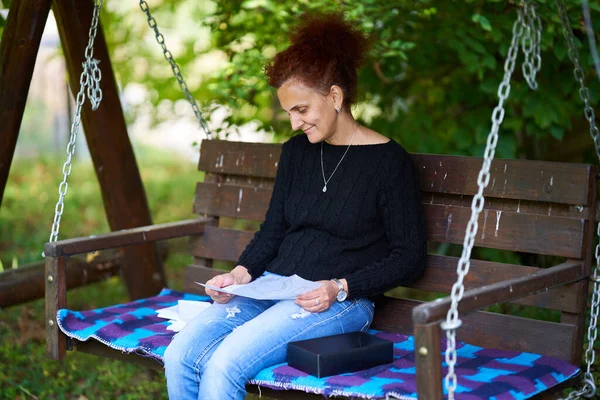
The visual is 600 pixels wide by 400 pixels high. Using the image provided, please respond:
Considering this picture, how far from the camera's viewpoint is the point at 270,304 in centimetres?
337

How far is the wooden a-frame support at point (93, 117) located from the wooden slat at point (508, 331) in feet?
6.34

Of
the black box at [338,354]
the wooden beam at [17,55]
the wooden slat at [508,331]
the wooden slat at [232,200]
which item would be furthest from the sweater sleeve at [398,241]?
the wooden beam at [17,55]

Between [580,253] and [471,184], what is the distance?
55 centimetres

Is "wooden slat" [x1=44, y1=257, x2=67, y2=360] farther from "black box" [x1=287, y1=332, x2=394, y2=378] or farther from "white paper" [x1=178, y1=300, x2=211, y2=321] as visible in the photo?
"black box" [x1=287, y1=332, x2=394, y2=378]

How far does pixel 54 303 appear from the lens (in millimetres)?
3564

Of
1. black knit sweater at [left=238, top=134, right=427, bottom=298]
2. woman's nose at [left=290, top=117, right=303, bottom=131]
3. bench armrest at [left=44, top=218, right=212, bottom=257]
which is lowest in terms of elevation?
bench armrest at [left=44, top=218, right=212, bottom=257]

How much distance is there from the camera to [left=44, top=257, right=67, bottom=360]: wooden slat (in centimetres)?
354

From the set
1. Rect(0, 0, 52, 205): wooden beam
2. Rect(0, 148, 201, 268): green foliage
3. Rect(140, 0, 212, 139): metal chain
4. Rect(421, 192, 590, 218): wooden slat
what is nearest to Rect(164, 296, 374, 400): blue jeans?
Rect(421, 192, 590, 218): wooden slat

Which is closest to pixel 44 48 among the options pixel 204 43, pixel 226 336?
pixel 204 43

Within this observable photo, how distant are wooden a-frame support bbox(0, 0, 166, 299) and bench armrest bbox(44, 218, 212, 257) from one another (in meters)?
0.69

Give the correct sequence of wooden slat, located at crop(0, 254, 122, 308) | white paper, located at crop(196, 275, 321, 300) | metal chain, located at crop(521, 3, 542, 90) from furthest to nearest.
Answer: wooden slat, located at crop(0, 254, 122, 308) → white paper, located at crop(196, 275, 321, 300) → metal chain, located at crop(521, 3, 542, 90)

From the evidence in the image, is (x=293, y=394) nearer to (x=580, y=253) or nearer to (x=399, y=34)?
(x=580, y=253)

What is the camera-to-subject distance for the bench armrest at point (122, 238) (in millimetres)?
3518

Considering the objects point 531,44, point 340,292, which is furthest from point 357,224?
point 531,44
